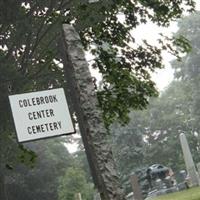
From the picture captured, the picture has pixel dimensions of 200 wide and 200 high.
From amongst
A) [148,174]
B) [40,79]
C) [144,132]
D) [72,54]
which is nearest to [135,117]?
[144,132]

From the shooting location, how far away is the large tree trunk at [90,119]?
5160 mm

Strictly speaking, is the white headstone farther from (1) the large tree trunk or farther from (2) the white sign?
(2) the white sign

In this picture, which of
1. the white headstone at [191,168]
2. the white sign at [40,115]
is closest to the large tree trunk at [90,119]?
the white sign at [40,115]

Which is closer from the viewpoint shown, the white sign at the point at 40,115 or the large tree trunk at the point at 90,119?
the white sign at the point at 40,115

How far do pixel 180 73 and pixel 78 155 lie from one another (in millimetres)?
17950

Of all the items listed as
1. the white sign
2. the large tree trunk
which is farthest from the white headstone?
the white sign

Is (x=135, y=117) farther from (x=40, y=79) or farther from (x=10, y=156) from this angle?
(x=40, y=79)

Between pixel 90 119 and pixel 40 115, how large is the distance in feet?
2.31

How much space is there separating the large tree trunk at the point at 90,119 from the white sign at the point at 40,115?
490mm

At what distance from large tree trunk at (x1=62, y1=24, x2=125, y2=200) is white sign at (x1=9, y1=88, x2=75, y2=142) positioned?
0.49 meters

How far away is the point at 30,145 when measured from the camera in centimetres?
5091

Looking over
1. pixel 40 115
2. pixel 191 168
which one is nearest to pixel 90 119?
pixel 40 115

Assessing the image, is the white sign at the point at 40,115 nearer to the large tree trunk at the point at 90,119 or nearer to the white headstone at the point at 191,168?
the large tree trunk at the point at 90,119

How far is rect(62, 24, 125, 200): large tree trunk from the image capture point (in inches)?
203
